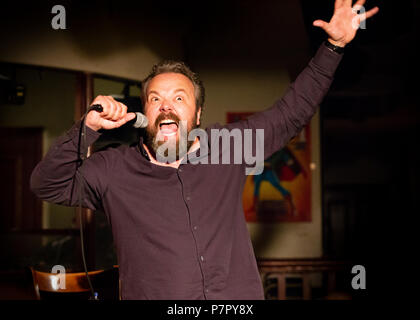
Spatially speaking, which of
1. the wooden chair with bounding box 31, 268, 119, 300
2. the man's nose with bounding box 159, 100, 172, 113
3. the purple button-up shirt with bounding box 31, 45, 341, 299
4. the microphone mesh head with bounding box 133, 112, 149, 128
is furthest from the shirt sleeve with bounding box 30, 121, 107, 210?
the wooden chair with bounding box 31, 268, 119, 300

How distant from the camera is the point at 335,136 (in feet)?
16.3

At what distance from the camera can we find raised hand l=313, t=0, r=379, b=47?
1.37m

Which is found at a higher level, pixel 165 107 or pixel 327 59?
pixel 327 59

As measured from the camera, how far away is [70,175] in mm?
1309

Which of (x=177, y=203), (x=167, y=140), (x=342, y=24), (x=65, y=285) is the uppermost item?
(x=342, y=24)

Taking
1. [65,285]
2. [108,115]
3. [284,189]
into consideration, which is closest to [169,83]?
[108,115]

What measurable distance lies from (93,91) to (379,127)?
3.58 meters

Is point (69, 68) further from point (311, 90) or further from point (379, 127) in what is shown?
point (379, 127)

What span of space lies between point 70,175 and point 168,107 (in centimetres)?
42

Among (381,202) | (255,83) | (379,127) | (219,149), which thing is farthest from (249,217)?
(219,149)

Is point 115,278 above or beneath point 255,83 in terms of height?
beneath

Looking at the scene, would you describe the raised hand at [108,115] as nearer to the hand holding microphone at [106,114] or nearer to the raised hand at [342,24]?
the hand holding microphone at [106,114]

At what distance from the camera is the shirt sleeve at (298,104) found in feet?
4.55

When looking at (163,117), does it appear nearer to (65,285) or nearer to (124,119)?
(124,119)
